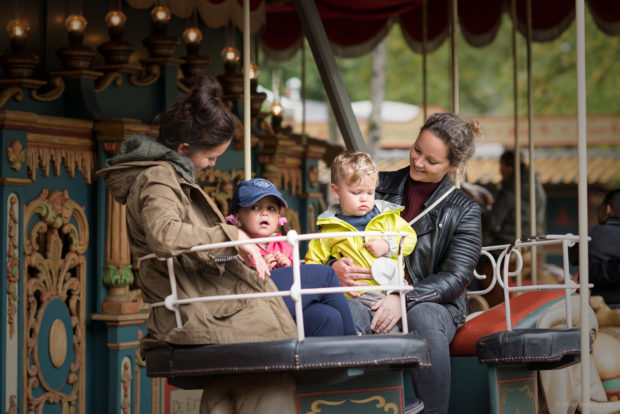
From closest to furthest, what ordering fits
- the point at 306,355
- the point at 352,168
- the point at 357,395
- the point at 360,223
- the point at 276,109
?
the point at 306,355 → the point at 357,395 → the point at 352,168 → the point at 360,223 → the point at 276,109

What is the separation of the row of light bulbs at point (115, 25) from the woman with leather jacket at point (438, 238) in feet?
8.74

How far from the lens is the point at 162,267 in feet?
12.9

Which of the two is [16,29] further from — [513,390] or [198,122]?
[513,390]

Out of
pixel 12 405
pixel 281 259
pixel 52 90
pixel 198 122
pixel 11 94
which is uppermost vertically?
pixel 52 90

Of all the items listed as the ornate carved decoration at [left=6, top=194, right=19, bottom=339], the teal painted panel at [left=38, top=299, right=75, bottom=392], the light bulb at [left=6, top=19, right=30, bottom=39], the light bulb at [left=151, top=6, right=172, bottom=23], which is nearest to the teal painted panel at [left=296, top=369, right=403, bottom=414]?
the ornate carved decoration at [left=6, top=194, right=19, bottom=339]

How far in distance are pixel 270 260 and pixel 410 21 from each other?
23.5ft

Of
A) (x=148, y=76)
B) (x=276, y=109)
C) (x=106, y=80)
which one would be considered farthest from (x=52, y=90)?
(x=276, y=109)

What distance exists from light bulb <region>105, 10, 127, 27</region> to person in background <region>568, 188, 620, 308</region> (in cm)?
324

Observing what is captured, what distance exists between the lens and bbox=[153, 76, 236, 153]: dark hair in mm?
3955

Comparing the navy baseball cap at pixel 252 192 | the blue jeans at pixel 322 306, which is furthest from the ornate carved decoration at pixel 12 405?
the blue jeans at pixel 322 306

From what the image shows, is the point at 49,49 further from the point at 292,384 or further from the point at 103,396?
the point at 292,384

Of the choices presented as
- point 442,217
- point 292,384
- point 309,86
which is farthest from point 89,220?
point 309,86

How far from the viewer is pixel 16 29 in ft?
21.2

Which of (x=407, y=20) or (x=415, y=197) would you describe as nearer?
(x=415, y=197)
